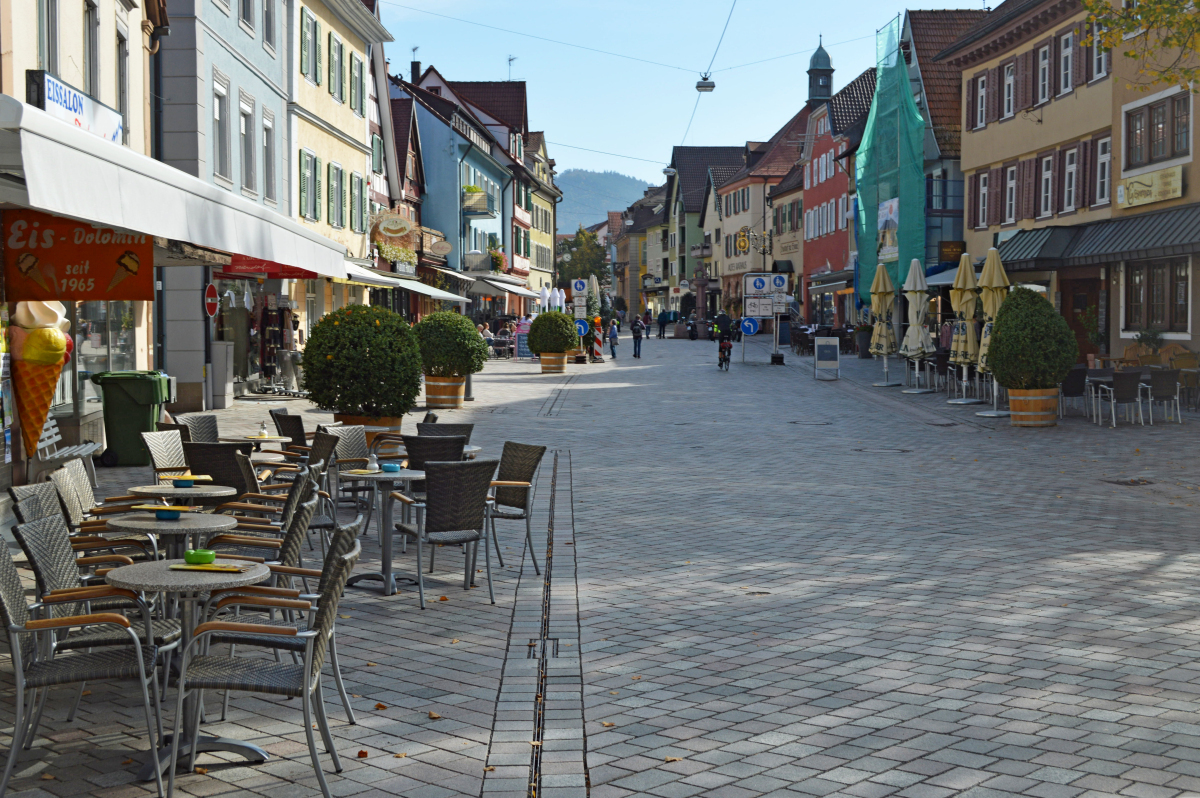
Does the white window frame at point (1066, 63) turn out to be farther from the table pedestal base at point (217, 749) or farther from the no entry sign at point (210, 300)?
the table pedestal base at point (217, 749)

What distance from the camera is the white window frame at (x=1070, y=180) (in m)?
29.2

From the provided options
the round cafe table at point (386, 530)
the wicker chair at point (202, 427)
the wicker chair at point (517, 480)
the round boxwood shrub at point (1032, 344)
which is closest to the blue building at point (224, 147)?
the wicker chair at point (202, 427)

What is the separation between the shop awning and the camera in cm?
473

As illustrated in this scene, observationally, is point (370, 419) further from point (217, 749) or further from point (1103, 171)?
point (1103, 171)

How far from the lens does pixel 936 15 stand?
4406 cm

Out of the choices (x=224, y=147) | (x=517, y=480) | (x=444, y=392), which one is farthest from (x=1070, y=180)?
(x=517, y=480)

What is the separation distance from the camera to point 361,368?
48.3 ft

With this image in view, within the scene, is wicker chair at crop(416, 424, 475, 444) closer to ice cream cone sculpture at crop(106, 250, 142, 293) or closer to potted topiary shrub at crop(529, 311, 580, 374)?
ice cream cone sculpture at crop(106, 250, 142, 293)

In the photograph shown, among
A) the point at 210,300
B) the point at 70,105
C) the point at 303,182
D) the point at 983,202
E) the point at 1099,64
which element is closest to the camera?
the point at 70,105

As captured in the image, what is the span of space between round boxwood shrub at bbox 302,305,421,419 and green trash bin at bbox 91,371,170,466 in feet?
5.76

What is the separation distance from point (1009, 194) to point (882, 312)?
6.86 m

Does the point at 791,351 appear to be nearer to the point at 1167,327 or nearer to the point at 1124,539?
the point at 1167,327

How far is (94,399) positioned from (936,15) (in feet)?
121

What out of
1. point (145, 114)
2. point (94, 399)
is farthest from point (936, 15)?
point (94, 399)
